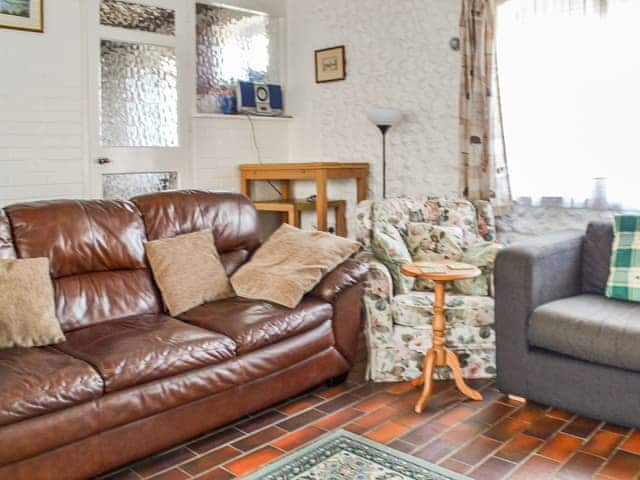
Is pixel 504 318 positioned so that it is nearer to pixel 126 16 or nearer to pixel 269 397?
pixel 269 397

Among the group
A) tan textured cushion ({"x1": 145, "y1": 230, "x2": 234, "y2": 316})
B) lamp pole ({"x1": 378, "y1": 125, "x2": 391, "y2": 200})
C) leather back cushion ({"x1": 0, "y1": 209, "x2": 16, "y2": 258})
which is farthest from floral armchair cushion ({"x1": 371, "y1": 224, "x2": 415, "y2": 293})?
leather back cushion ({"x1": 0, "y1": 209, "x2": 16, "y2": 258})

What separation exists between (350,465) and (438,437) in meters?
0.45

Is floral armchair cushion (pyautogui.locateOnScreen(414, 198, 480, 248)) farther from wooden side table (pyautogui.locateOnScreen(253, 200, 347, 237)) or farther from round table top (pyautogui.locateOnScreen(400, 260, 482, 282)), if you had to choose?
wooden side table (pyautogui.locateOnScreen(253, 200, 347, 237))

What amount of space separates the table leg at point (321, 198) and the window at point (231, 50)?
121 centimetres

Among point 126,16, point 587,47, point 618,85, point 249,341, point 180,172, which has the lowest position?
point 249,341

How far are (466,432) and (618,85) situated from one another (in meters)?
2.17

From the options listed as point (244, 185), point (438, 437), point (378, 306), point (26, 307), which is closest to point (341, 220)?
point (244, 185)

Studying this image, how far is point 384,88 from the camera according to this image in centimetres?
476

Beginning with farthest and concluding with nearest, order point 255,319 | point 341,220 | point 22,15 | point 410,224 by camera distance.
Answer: point 341,220, point 22,15, point 410,224, point 255,319

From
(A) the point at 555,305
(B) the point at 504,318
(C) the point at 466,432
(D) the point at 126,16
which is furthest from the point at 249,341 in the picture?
(D) the point at 126,16

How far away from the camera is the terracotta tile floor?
233cm

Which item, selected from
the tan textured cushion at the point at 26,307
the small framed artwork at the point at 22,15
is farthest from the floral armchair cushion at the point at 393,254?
the small framed artwork at the point at 22,15

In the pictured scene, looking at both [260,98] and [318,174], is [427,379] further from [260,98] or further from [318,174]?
[260,98]

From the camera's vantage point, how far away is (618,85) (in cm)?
351
